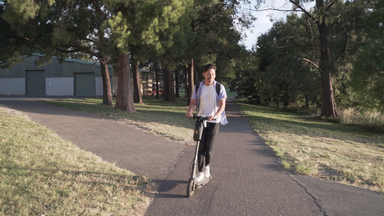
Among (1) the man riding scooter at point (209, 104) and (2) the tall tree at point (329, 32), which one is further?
(2) the tall tree at point (329, 32)

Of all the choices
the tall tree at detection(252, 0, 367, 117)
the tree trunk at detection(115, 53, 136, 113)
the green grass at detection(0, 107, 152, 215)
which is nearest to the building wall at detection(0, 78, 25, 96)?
the tree trunk at detection(115, 53, 136, 113)

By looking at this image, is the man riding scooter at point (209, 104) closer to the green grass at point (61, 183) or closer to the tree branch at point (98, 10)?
the green grass at point (61, 183)

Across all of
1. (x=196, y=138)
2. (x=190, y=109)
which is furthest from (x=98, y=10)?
(x=196, y=138)

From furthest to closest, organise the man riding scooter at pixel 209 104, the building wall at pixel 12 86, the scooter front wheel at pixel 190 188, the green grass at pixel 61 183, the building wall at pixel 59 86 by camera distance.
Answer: the building wall at pixel 12 86
the building wall at pixel 59 86
the man riding scooter at pixel 209 104
the scooter front wheel at pixel 190 188
the green grass at pixel 61 183

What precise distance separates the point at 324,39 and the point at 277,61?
3.70 metres

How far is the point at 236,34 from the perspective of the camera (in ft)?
89.9

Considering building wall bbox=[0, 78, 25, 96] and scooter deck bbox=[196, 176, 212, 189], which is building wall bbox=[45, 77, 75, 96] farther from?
scooter deck bbox=[196, 176, 212, 189]

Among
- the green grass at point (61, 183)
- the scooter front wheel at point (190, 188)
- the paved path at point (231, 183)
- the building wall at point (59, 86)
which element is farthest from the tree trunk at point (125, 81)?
the building wall at point (59, 86)

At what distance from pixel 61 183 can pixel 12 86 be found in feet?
140

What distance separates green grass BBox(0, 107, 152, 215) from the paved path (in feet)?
1.41

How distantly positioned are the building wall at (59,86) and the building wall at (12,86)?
129 inches

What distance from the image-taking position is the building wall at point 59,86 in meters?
41.0

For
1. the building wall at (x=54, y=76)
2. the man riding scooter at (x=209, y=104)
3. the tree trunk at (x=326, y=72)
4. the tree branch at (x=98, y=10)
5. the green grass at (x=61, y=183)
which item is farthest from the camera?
the building wall at (x=54, y=76)

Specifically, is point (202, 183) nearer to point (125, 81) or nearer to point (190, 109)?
point (190, 109)
